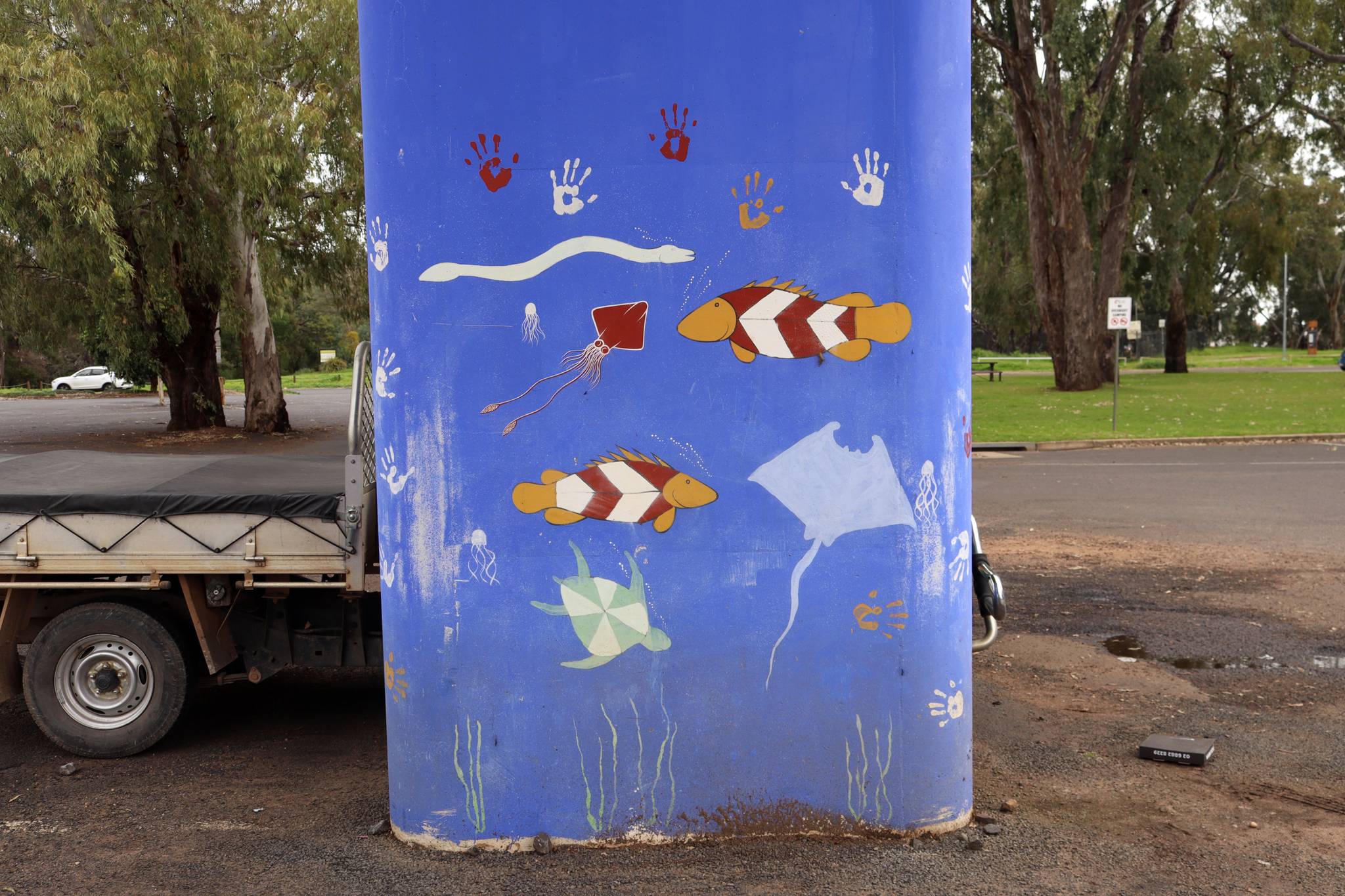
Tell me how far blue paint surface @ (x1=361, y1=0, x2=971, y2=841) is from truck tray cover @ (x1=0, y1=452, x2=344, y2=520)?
3.66 ft

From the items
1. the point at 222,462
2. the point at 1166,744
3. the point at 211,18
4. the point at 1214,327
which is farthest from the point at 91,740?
the point at 1214,327

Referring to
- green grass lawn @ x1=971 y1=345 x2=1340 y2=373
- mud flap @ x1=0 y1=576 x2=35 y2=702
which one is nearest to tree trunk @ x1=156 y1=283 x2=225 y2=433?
mud flap @ x1=0 y1=576 x2=35 y2=702

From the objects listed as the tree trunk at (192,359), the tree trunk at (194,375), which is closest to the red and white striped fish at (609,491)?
the tree trunk at (192,359)

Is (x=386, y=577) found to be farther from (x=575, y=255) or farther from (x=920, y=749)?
(x=920, y=749)

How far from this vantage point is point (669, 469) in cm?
459

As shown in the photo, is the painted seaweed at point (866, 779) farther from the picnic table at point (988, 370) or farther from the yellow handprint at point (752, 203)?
the picnic table at point (988, 370)

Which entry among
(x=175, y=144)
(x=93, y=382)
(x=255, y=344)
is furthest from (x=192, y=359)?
(x=93, y=382)

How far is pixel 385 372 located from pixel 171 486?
190 cm

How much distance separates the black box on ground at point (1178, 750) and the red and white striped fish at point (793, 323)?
104 inches

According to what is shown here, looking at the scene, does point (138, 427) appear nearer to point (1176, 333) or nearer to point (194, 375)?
point (194, 375)

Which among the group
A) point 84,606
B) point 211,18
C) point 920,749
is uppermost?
point 211,18

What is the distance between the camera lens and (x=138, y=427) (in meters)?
31.6

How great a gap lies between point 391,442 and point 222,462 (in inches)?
106

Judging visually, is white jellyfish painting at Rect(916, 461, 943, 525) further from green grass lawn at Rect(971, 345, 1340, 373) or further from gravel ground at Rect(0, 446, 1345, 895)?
green grass lawn at Rect(971, 345, 1340, 373)
